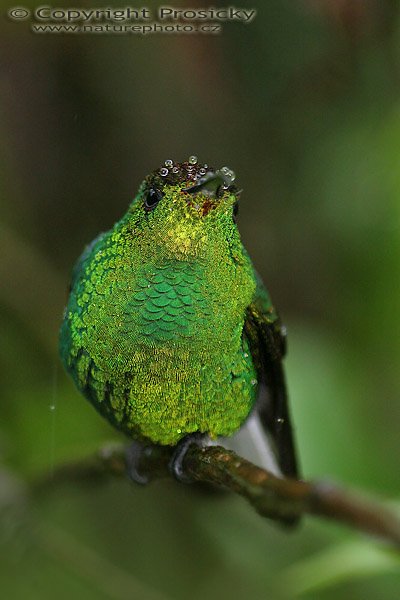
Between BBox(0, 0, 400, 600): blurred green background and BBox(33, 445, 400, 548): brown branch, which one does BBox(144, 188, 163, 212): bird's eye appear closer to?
BBox(33, 445, 400, 548): brown branch

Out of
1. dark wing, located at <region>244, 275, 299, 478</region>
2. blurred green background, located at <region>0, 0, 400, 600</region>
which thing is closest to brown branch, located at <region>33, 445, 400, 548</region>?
dark wing, located at <region>244, 275, 299, 478</region>

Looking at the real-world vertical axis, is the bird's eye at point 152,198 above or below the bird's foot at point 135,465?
above

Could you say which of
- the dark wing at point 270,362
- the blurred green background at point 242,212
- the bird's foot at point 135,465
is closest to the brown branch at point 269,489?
the bird's foot at point 135,465

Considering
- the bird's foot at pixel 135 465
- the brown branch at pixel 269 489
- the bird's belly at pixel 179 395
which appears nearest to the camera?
the brown branch at pixel 269 489

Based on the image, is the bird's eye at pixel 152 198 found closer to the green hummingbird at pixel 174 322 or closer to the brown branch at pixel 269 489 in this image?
the green hummingbird at pixel 174 322

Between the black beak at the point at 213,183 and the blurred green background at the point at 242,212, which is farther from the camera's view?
the blurred green background at the point at 242,212

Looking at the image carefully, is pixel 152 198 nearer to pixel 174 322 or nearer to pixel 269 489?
pixel 174 322

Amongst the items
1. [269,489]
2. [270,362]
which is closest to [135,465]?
[270,362]
